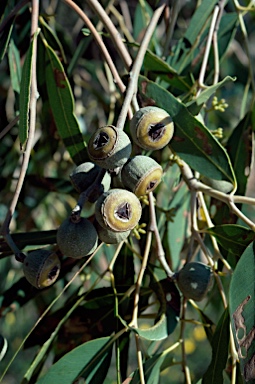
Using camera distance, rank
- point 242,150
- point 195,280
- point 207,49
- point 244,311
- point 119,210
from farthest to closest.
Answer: point 242,150 → point 207,49 → point 195,280 → point 244,311 → point 119,210

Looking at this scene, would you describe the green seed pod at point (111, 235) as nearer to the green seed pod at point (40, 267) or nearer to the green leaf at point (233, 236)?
the green seed pod at point (40, 267)

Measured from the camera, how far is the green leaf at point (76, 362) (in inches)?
42.5

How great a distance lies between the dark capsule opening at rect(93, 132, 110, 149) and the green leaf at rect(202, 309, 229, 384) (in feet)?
1.38

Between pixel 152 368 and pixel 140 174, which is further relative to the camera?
pixel 152 368

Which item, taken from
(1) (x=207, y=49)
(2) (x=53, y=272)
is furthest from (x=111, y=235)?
(1) (x=207, y=49)

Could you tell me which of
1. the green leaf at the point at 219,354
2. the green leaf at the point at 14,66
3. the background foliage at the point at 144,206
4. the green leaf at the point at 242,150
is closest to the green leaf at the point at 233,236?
the background foliage at the point at 144,206

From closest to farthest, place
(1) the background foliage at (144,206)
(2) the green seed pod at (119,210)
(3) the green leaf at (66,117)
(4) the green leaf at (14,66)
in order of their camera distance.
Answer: (2) the green seed pod at (119,210) < (1) the background foliage at (144,206) < (3) the green leaf at (66,117) < (4) the green leaf at (14,66)

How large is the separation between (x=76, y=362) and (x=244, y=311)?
35 centimetres

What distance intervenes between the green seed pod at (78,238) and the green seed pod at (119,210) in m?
0.04

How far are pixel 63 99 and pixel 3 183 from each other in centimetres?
48

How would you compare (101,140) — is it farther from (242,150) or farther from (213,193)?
(242,150)

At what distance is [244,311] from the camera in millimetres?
907

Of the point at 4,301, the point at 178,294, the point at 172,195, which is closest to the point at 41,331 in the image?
the point at 4,301

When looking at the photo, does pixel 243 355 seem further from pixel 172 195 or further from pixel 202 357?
pixel 202 357
